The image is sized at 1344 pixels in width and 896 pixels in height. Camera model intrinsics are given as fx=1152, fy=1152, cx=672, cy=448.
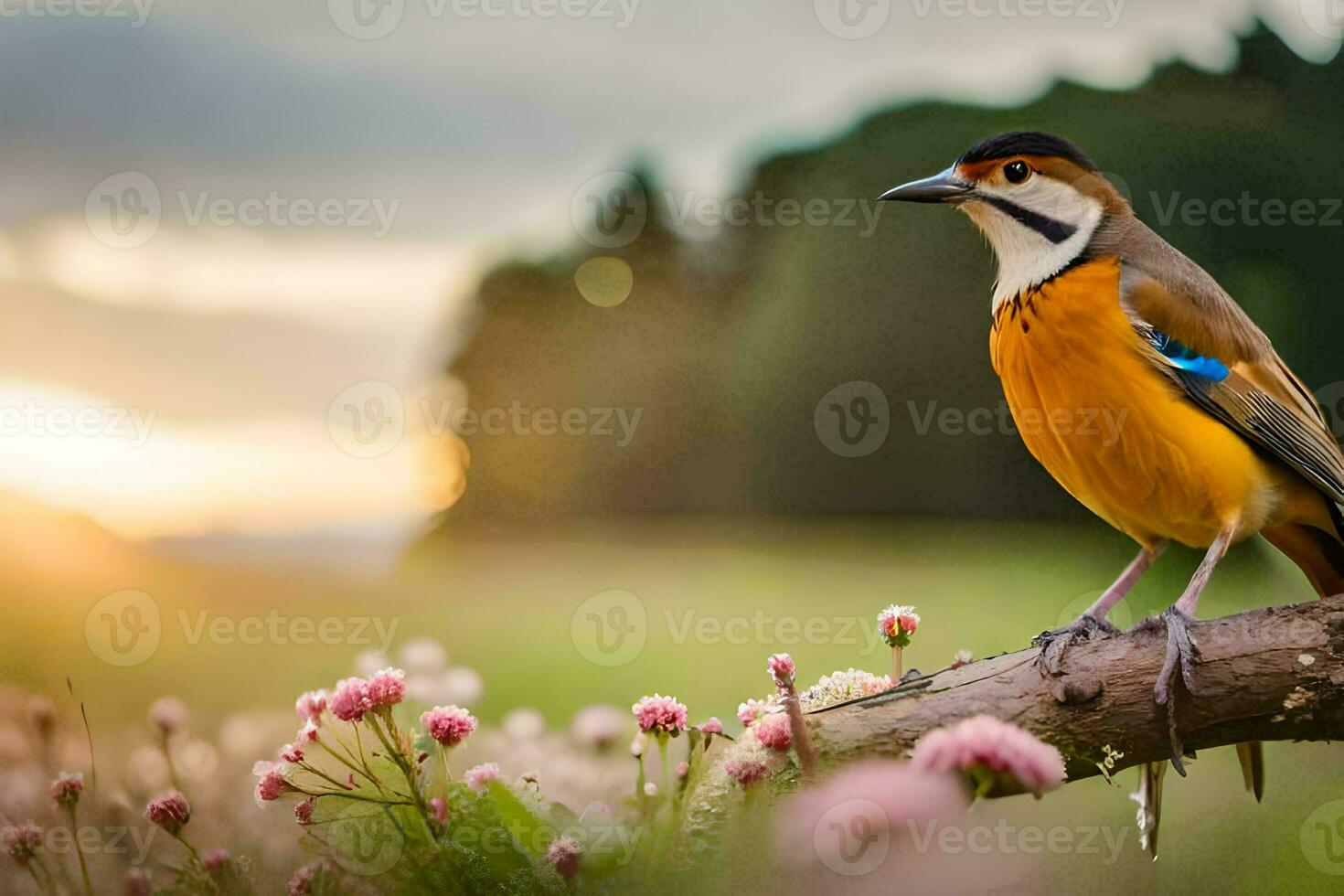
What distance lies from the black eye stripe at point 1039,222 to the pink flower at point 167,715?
134cm

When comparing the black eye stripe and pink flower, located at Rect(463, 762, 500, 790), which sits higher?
the black eye stripe

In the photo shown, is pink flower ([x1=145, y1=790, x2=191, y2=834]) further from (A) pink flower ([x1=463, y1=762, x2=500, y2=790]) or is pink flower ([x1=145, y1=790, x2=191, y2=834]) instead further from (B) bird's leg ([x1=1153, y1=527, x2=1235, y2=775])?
(B) bird's leg ([x1=1153, y1=527, x2=1235, y2=775])

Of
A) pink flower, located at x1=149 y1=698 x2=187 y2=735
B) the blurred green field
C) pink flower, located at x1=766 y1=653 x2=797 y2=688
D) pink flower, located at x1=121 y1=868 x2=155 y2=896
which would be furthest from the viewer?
the blurred green field

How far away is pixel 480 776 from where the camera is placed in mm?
1369

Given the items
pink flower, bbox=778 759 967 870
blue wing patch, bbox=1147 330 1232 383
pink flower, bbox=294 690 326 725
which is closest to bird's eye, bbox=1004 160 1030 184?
blue wing patch, bbox=1147 330 1232 383

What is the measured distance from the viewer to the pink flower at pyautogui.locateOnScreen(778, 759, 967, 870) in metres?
1.33

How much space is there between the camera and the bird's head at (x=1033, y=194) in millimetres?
1516

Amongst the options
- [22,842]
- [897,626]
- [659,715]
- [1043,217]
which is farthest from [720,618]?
[22,842]

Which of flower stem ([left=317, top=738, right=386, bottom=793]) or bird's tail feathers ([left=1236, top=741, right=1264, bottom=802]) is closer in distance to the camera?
flower stem ([left=317, top=738, right=386, bottom=793])

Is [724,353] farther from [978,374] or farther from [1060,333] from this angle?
[1060,333]

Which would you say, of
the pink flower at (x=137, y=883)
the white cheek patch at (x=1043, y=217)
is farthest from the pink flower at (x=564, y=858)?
the white cheek patch at (x=1043, y=217)

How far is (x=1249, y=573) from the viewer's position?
7.04ft

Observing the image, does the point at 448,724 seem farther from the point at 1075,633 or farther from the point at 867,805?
the point at 1075,633

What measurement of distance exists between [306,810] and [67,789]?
0.43m
